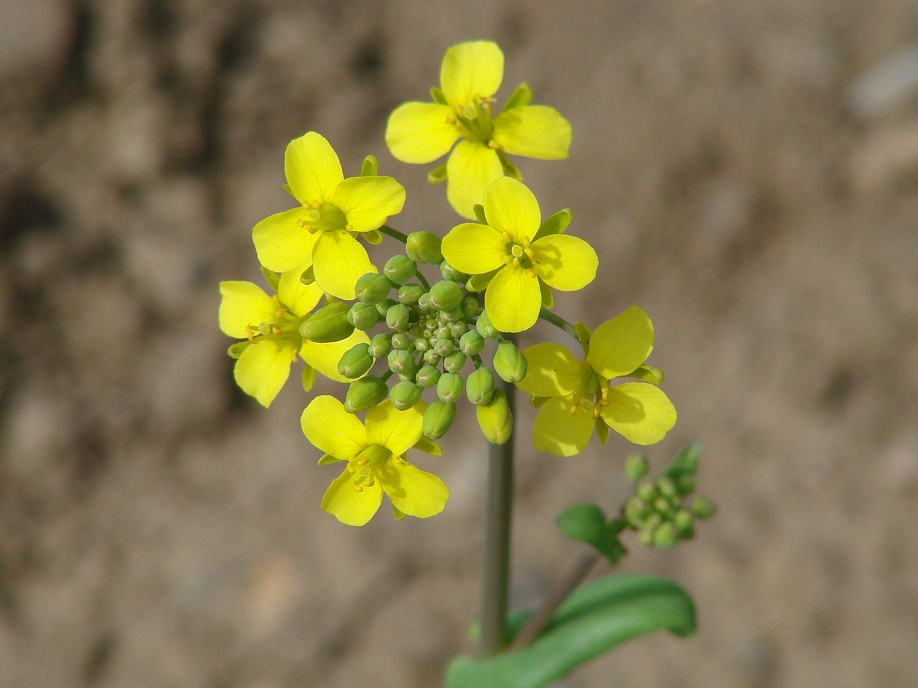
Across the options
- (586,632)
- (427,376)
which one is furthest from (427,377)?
(586,632)

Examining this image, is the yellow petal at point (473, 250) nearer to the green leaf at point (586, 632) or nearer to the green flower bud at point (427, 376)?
the green flower bud at point (427, 376)

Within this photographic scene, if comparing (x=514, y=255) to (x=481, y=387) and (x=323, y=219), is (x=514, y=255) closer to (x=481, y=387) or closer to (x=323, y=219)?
(x=481, y=387)

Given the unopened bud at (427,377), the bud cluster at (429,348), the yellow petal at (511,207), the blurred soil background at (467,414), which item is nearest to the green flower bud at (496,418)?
the bud cluster at (429,348)

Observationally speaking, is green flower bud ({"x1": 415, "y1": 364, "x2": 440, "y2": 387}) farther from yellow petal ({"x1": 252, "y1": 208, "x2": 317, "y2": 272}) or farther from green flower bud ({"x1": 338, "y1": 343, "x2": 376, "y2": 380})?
yellow petal ({"x1": 252, "y1": 208, "x2": 317, "y2": 272})

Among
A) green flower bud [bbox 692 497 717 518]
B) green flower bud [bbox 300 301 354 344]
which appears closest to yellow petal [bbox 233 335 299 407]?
green flower bud [bbox 300 301 354 344]

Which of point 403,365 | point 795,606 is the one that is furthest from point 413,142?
point 795,606
